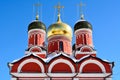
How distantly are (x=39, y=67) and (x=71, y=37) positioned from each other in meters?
4.82

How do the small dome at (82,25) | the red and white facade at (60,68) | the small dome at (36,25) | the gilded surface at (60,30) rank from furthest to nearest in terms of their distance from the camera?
1. the small dome at (36,25)
2. the small dome at (82,25)
3. the gilded surface at (60,30)
4. the red and white facade at (60,68)

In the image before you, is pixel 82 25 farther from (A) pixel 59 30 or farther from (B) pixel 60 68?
(B) pixel 60 68

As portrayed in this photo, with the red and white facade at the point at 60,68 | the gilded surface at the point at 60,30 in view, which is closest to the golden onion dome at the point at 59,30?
the gilded surface at the point at 60,30

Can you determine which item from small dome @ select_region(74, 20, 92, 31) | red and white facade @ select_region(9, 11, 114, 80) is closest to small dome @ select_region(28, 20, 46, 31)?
small dome @ select_region(74, 20, 92, 31)

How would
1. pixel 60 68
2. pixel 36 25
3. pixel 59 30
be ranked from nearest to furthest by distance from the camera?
pixel 60 68 < pixel 59 30 < pixel 36 25

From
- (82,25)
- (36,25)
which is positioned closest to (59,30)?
(82,25)

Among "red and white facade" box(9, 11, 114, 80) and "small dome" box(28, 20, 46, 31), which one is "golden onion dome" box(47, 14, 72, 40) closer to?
"small dome" box(28, 20, 46, 31)

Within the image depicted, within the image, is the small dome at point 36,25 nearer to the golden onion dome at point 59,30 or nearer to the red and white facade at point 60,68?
the golden onion dome at point 59,30

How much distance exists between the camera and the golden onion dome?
64.1 ft

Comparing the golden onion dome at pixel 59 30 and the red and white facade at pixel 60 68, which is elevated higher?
the golden onion dome at pixel 59 30

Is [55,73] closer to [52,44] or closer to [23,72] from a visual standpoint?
[23,72]

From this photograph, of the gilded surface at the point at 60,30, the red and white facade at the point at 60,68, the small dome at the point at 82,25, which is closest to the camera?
the red and white facade at the point at 60,68

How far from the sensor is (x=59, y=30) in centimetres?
1952

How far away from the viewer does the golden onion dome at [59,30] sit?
19.5 meters
